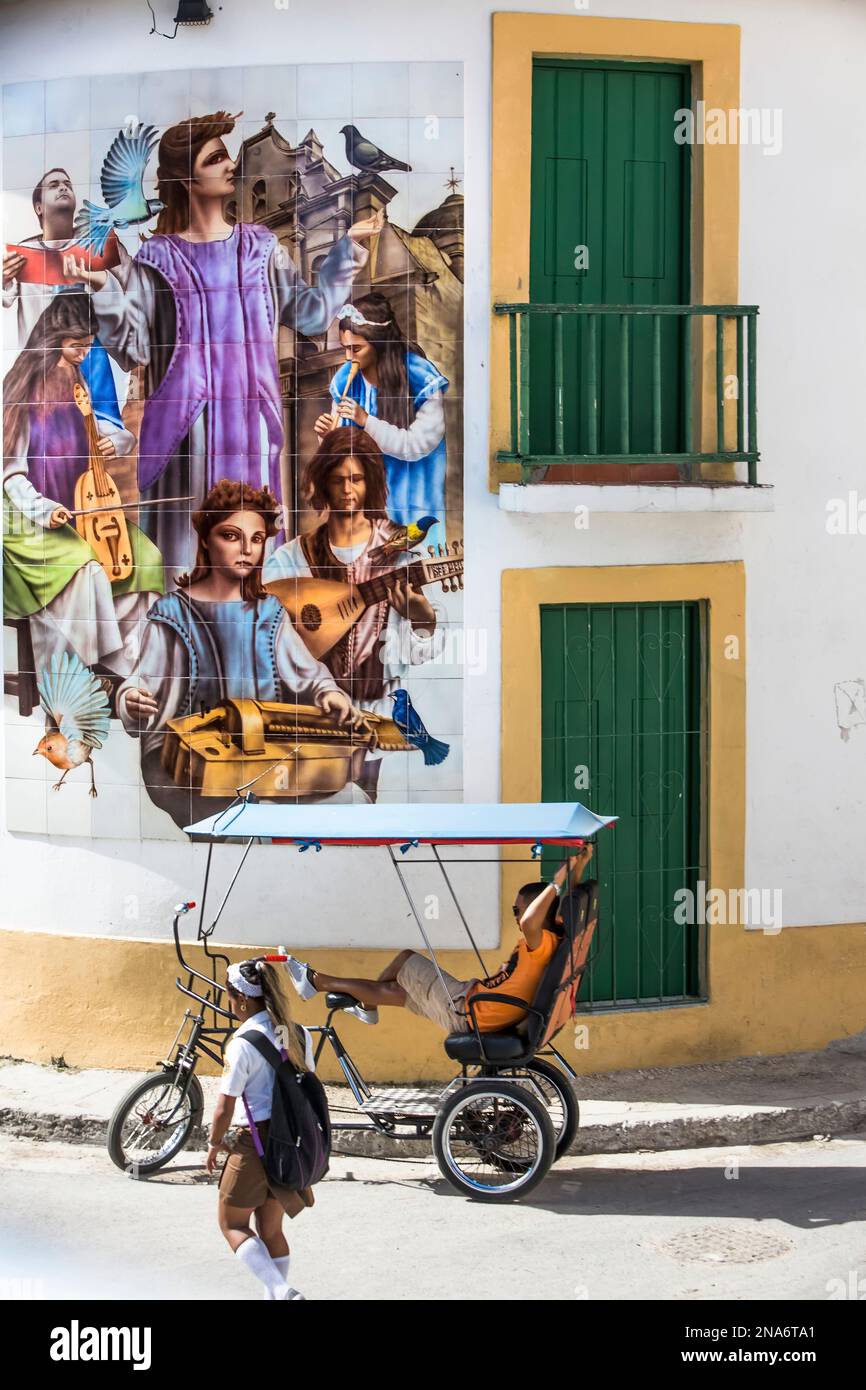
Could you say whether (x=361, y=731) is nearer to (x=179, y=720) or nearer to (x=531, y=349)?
(x=179, y=720)

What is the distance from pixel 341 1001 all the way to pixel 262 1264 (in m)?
2.21

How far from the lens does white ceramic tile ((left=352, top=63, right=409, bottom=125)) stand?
400 inches

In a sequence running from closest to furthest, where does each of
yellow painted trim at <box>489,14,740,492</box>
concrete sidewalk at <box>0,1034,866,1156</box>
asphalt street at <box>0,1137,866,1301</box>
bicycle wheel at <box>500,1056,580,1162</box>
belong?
asphalt street at <box>0,1137,866,1301</box> → bicycle wheel at <box>500,1056,580,1162</box> → concrete sidewalk at <box>0,1034,866,1156</box> → yellow painted trim at <box>489,14,740,492</box>

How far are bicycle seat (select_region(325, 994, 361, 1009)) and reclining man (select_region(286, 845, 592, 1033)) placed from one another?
0.03 meters

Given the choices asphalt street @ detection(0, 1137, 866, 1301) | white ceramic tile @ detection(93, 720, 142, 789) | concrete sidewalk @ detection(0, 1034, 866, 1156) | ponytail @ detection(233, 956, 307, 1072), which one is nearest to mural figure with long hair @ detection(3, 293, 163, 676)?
white ceramic tile @ detection(93, 720, 142, 789)

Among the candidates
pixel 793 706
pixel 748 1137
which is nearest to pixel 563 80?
pixel 793 706

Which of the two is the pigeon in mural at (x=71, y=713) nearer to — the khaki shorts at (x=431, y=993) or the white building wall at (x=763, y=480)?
the white building wall at (x=763, y=480)

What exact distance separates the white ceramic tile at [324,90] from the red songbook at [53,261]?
57.2 inches

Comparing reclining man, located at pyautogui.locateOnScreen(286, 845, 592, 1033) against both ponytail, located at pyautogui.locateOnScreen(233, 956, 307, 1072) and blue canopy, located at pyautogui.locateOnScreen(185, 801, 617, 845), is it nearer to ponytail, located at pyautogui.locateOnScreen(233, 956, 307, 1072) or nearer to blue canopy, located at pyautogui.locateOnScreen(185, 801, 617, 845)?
blue canopy, located at pyautogui.locateOnScreen(185, 801, 617, 845)

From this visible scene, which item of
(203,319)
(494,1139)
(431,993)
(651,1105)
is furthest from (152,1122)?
(203,319)

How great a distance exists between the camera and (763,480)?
35.6 ft

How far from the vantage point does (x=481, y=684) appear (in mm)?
10453

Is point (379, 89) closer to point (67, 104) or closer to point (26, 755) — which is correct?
point (67, 104)
